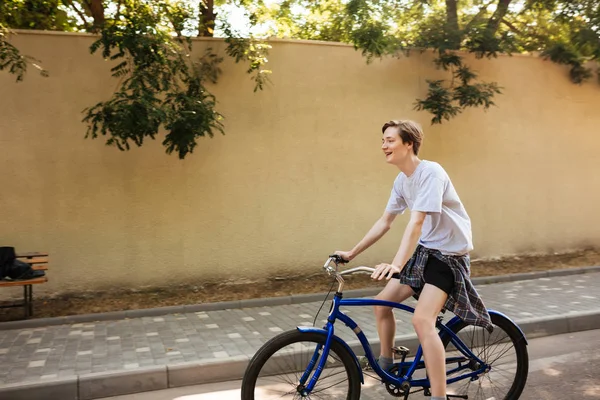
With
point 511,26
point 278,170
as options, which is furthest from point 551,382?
point 511,26

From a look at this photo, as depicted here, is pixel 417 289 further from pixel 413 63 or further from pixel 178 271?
pixel 413 63

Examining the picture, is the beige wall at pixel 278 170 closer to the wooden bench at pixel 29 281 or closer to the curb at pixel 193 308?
the wooden bench at pixel 29 281

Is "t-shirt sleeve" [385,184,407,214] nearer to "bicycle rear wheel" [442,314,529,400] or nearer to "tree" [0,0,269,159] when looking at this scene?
"bicycle rear wheel" [442,314,529,400]

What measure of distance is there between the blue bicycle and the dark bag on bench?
14.2 feet

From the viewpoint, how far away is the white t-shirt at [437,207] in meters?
3.42

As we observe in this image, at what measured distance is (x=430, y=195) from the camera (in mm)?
3406

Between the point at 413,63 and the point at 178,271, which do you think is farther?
the point at 413,63

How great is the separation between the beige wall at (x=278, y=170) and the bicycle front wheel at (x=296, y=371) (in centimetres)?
479

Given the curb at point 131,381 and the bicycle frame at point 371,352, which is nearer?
the bicycle frame at point 371,352

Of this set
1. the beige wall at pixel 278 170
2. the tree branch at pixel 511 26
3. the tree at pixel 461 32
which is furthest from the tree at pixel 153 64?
the tree branch at pixel 511 26

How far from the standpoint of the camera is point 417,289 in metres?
3.64

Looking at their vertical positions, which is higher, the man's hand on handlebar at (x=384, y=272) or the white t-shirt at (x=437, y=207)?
the white t-shirt at (x=437, y=207)

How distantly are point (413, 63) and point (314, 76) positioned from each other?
67.8 inches

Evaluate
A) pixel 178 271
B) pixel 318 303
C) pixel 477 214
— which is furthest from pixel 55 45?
pixel 477 214
